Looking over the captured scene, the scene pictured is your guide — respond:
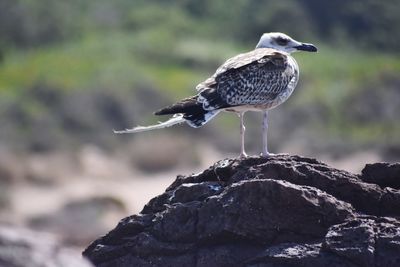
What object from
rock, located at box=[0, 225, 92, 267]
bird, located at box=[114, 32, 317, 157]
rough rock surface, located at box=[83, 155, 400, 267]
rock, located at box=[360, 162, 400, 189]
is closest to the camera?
rock, located at box=[0, 225, 92, 267]

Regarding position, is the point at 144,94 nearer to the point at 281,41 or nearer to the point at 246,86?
the point at 281,41

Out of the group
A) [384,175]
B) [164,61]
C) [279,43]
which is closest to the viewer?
[384,175]

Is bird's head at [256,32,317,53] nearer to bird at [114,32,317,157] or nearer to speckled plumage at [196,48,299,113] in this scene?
bird at [114,32,317,157]

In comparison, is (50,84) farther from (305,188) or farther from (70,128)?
(305,188)

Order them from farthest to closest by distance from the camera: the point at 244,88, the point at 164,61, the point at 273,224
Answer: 1. the point at 164,61
2. the point at 244,88
3. the point at 273,224

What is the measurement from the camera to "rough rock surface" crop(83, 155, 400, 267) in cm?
1104

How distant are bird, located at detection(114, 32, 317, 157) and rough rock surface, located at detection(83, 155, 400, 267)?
1.83 metres

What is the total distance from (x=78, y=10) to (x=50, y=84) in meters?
15.0

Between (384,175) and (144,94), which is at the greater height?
(144,94)

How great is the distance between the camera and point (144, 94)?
47.2m

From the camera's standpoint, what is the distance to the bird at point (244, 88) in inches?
546

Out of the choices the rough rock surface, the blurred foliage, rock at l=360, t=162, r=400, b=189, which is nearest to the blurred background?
the blurred foliage

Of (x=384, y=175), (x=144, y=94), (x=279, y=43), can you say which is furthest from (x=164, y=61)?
(x=384, y=175)

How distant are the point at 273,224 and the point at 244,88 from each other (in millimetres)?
3134
